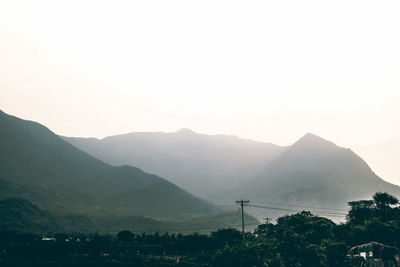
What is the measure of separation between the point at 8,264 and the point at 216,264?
3903 centimetres

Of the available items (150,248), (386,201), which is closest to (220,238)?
(150,248)

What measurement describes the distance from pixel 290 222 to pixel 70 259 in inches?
1971

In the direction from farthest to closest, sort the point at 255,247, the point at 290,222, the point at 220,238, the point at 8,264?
the point at 220,238 → the point at 290,222 → the point at 8,264 → the point at 255,247

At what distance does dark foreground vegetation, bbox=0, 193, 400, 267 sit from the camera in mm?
64250

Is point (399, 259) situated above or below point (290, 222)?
below

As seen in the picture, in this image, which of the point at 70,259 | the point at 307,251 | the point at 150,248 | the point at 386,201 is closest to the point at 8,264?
the point at 70,259

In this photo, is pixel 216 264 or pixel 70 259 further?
pixel 70 259

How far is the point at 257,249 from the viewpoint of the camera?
60.2 metres

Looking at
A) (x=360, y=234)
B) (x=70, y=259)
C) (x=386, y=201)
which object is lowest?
(x=70, y=259)

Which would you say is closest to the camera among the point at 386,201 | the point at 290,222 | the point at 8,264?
the point at 8,264

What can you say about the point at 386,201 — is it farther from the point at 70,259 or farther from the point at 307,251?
the point at 70,259

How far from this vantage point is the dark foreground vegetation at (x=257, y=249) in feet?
211

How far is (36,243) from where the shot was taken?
95.8 metres

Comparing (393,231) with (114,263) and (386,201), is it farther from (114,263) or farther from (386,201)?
(114,263)
